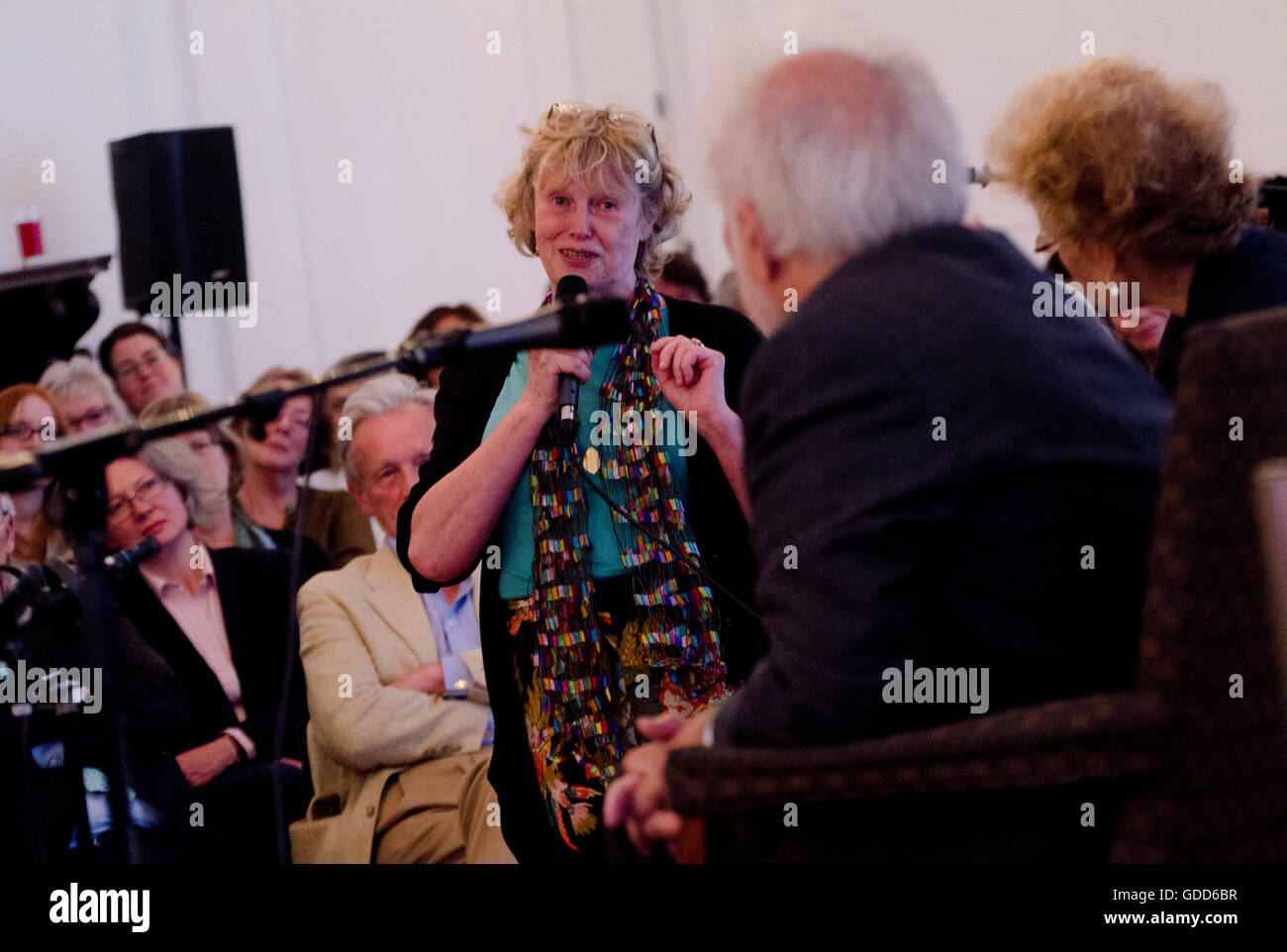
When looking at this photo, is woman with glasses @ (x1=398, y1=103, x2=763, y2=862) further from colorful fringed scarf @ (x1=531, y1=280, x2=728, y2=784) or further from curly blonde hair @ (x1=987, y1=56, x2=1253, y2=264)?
curly blonde hair @ (x1=987, y1=56, x2=1253, y2=264)

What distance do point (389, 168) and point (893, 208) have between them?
13.2ft

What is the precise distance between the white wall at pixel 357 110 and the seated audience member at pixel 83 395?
1.14m

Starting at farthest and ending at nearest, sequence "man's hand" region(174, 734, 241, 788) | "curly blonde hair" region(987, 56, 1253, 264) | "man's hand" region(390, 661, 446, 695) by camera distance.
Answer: "man's hand" region(174, 734, 241, 788), "man's hand" region(390, 661, 446, 695), "curly blonde hair" region(987, 56, 1253, 264)

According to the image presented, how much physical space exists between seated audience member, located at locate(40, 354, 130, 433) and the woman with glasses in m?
2.05

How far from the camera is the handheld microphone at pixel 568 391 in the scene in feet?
5.48

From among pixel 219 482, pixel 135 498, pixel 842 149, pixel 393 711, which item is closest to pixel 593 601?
pixel 842 149

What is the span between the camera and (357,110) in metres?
4.91

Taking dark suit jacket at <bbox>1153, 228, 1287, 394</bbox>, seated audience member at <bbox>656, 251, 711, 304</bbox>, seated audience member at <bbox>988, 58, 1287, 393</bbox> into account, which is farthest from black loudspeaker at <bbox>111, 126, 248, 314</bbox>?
dark suit jacket at <bbox>1153, 228, 1287, 394</bbox>

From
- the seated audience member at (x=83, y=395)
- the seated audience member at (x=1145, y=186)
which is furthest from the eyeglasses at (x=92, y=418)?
the seated audience member at (x=1145, y=186)

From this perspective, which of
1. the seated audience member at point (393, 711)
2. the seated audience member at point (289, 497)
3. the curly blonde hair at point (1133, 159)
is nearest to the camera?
the curly blonde hair at point (1133, 159)

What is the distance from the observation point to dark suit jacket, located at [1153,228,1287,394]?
180cm

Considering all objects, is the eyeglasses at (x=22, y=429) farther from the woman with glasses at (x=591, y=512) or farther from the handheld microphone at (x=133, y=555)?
the woman with glasses at (x=591, y=512)
